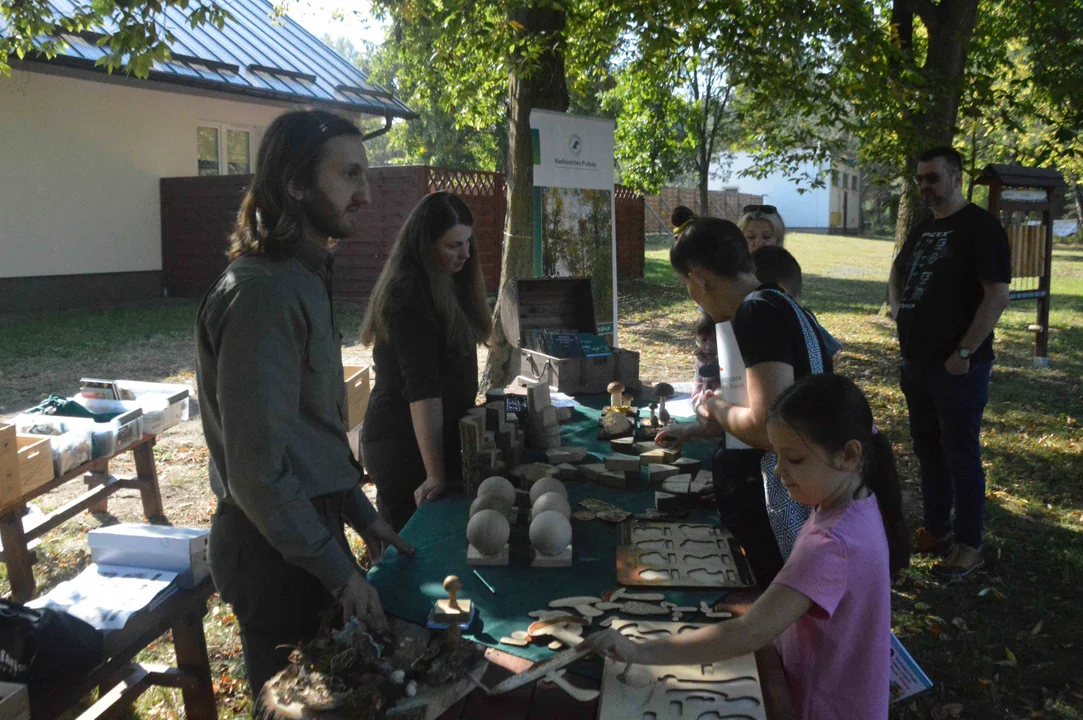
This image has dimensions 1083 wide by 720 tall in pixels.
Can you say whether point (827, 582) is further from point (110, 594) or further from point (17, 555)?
point (17, 555)

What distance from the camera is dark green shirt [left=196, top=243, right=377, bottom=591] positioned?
153 cm

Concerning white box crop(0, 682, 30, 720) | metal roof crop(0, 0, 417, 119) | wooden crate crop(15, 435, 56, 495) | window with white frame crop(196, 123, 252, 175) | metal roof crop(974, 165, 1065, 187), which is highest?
metal roof crop(0, 0, 417, 119)

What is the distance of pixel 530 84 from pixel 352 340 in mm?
4595

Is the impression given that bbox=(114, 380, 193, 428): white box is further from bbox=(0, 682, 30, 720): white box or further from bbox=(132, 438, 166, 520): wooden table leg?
bbox=(0, 682, 30, 720): white box

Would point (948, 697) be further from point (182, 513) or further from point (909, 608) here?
point (182, 513)

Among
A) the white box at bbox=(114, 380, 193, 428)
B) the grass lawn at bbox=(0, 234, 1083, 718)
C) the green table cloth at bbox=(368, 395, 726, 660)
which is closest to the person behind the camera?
the green table cloth at bbox=(368, 395, 726, 660)

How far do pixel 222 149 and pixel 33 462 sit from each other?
11330 mm

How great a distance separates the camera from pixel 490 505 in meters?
2.41

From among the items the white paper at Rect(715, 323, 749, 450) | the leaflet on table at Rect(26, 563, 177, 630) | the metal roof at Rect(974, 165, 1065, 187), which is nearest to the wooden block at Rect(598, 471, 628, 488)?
the white paper at Rect(715, 323, 749, 450)

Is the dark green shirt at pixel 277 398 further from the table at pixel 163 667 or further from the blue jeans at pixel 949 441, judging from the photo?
the blue jeans at pixel 949 441

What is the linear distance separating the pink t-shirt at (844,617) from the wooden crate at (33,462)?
10.8 ft

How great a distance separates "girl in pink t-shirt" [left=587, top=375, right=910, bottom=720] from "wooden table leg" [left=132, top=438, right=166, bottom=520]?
3.78 metres

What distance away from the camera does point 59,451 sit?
12.7 feet

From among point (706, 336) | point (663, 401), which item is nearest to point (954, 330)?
point (706, 336)
